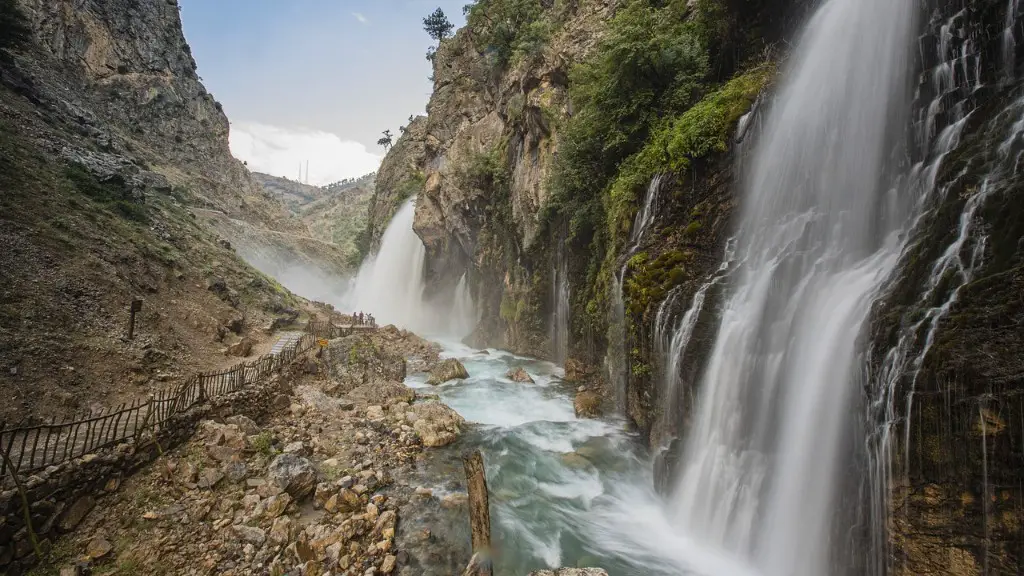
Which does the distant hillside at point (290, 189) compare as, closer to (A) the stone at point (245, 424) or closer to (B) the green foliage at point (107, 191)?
(B) the green foliage at point (107, 191)

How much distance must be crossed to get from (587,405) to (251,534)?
10086 mm

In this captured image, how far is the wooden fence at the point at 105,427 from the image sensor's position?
21.4ft

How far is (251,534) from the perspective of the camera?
704 centimetres

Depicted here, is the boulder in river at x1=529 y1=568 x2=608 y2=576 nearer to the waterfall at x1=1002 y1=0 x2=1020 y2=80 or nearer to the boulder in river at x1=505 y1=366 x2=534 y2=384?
the waterfall at x1=1002 y1=0 x2=1020 y2=80

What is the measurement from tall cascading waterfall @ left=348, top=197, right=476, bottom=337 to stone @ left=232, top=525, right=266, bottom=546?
27731 millimetres

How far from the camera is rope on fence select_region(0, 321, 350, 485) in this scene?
647 centimetres

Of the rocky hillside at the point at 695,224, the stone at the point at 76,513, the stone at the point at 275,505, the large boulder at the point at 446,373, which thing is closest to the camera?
the rocky hillside at the point at 695,224

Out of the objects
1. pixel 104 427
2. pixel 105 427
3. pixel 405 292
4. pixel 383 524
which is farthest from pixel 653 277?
pixel 405 292

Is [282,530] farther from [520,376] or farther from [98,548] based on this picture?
[520,376]

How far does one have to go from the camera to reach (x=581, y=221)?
669 inches

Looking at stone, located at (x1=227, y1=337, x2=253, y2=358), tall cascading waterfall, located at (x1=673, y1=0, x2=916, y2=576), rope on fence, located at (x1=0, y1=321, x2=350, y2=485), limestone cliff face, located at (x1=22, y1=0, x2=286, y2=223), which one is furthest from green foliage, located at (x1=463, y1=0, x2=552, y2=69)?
limestone cliff face, located at (x1=22, y1=0, x2=286, y2=223)

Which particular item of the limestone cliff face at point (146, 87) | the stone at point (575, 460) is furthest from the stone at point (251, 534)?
the limestone cliff face at point (146, 87)

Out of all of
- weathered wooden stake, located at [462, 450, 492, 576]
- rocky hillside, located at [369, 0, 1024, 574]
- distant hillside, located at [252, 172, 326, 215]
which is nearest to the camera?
rocky hillside, located at [369, 0, 1024, 574]

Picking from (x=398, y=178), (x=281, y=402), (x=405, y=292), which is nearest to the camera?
(x=281, y=402)
